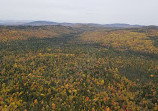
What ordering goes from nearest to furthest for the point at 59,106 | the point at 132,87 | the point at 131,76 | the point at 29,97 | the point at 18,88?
the point at 59,106 → the point at 29,97 → the point at 18,88 → the point at 132,87 → the point at 131,76

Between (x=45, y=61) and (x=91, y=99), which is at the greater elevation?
(x=45, y=61)

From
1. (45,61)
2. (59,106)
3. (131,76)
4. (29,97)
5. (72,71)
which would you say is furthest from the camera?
(45,61)

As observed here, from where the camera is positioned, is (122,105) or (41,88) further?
(41,88)

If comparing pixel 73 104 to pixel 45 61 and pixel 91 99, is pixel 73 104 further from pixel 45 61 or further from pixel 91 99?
pixel 45 61

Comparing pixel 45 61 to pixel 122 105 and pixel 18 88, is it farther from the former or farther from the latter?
pixel 122 105

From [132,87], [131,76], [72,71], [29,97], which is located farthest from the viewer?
[72,71]

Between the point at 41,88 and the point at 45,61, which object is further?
the point at 45,61

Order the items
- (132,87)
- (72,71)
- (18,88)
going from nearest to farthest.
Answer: (18,88), (132,87), (72,71)

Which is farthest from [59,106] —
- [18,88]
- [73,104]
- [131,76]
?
[131,76]

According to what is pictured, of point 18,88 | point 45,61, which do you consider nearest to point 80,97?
point 18,88
